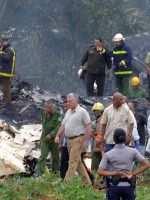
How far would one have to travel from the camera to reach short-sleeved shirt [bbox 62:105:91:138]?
9859 mm

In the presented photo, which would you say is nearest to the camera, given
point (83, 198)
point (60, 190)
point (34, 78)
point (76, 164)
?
point (83, 198)

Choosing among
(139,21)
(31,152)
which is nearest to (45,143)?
(31,152)

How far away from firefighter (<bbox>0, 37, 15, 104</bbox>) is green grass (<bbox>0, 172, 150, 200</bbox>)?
18.8 feet

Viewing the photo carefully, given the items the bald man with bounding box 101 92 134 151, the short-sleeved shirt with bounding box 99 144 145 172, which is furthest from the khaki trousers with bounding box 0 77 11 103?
the short-sleeved shirt with bounding box 99 144 145 172

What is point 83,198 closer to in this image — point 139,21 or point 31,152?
point 31,152

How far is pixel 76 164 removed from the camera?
9.89m

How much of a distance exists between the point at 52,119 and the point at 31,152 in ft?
5.29

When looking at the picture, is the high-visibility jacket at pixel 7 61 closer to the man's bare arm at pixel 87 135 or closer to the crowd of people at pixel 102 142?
the crowd of people at pixel 102 142

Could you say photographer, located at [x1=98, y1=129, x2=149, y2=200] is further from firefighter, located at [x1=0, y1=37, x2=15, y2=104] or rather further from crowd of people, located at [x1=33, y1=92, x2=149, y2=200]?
firefighter, located at [x1=0, y1=37, x2=15, y2=104]

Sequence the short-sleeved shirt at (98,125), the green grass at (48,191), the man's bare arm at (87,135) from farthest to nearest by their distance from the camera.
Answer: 1. the short-sleeved shirt at (98,125)
2. the man's bare arm at (87,135)
3. the green grass at (48,191)

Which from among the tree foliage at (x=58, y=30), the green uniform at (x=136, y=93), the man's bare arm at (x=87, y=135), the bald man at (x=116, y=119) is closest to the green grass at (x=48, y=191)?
the man's bare arm at (x=87, y=135)

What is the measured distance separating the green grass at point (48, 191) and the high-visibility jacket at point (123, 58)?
Answer: 5.93 meters

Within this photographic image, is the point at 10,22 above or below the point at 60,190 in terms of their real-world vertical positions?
above

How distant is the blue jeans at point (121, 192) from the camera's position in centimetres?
706
